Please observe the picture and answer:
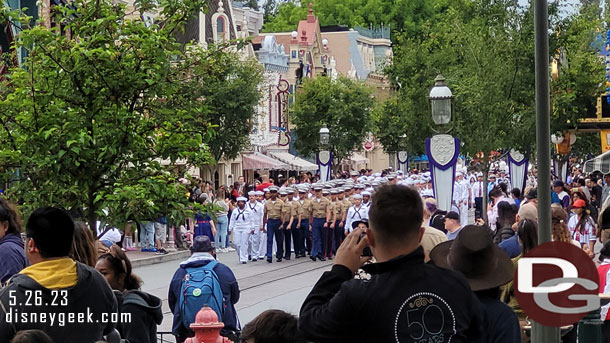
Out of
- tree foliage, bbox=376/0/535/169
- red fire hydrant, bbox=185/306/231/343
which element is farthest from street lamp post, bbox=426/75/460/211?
red fire hydrant, bbox=185/306/231/343

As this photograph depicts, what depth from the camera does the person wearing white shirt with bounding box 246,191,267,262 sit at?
29969 mm

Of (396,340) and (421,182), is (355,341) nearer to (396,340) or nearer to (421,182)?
(396,340)

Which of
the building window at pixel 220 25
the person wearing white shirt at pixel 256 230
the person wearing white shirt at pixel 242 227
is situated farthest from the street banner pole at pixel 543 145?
the building window at pixel 220 25

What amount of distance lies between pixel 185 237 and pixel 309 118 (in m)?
29.5

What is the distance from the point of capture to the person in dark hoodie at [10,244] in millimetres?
8273

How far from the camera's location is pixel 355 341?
15.6ft

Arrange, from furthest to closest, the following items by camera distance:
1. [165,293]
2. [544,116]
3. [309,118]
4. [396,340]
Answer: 1. [309,118]
2. [165,293]
3. [544,116]
4. [396,340]

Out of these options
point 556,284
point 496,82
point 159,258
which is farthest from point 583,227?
point 159,258

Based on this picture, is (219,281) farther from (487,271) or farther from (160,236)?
(160,236)

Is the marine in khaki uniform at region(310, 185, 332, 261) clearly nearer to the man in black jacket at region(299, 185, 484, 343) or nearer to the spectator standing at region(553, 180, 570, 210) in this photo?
the spectator standing at region(553, 180, 570, 210)

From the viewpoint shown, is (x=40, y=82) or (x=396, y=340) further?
(x=40, y=82)

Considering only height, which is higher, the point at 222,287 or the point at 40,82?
the point at 40,82

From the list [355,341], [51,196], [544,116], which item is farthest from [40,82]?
[355,341]

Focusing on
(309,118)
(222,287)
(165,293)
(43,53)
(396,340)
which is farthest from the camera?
(309,118)
